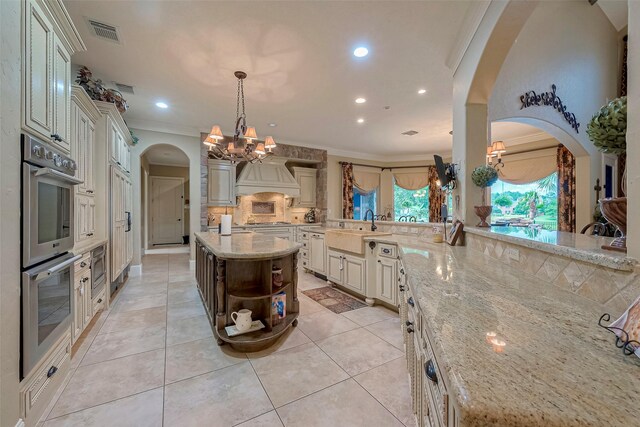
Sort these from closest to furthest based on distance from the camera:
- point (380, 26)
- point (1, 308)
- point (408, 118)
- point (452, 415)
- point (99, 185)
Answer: point (452, 415)
point (1, 308)
point (380, 26)
point (99, 185)
point (408, 118)

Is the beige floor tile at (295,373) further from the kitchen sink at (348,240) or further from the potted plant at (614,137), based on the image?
the potted plant at (614,137)

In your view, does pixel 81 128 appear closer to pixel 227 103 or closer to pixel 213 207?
pixel 227 103

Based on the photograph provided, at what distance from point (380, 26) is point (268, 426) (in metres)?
3.10

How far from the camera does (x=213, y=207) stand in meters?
5.95

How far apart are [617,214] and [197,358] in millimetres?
2629

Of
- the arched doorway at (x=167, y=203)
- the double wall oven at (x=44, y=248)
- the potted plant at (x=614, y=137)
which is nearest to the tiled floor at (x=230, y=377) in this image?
the double wall oven at (x=44, y=248)

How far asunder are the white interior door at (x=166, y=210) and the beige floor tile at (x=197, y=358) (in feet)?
24.2

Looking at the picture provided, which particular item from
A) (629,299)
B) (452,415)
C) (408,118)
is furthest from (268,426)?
(408,118)

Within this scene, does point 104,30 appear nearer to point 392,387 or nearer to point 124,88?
point 124,88

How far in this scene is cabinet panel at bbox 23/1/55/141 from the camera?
4.51 ft

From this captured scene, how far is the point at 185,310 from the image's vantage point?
3.14 m

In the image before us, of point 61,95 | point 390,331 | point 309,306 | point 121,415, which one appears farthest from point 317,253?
point 61,95

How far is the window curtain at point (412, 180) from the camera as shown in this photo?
7777 millimetres

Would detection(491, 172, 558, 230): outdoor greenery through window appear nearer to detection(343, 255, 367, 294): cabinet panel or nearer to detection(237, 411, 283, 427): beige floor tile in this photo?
detection(343, 255, 367, 294): cabinet panel
